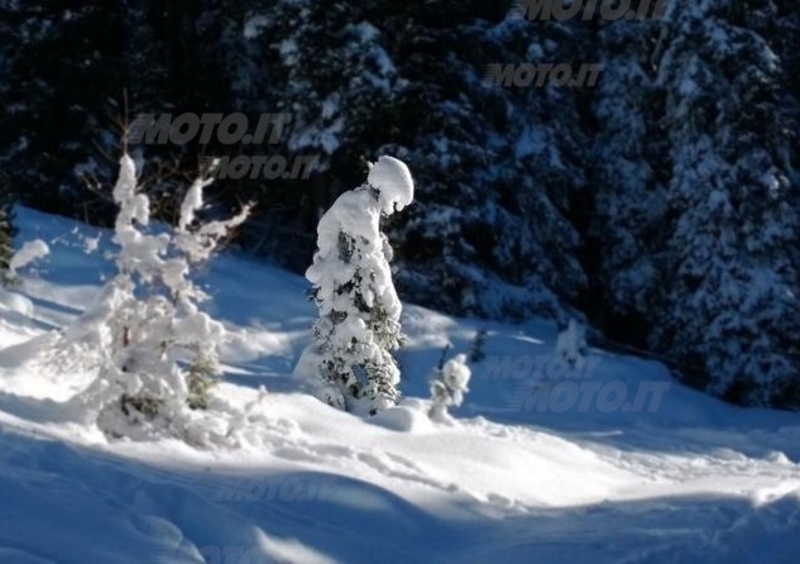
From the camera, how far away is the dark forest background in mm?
23781

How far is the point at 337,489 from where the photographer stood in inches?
320

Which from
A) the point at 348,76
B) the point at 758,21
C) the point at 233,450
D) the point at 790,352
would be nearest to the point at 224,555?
the point at 233,450

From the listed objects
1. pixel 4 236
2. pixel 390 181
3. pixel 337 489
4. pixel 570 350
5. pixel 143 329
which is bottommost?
pixel 337 489

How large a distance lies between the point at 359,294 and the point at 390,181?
1256 mm

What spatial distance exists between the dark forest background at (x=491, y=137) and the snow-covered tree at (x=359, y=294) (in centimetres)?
993

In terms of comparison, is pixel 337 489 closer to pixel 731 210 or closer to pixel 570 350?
pixel 570 350

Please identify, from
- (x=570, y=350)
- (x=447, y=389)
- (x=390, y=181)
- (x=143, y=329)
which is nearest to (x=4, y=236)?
(x=390, y=181)

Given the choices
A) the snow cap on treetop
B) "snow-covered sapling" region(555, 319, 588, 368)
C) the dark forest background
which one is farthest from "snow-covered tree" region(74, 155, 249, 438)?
the dark forest background

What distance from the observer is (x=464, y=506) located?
8.70 metres

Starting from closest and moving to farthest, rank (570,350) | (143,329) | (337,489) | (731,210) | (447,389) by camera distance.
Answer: (337,489) → (143,329) → (447,389) → (570,350) → (731,210)

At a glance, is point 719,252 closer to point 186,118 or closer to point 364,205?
point 186,118

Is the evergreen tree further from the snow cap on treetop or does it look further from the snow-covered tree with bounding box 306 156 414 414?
the snow cap on treetop

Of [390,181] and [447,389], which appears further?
[447,389]

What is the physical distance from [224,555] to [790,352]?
19.8 m
